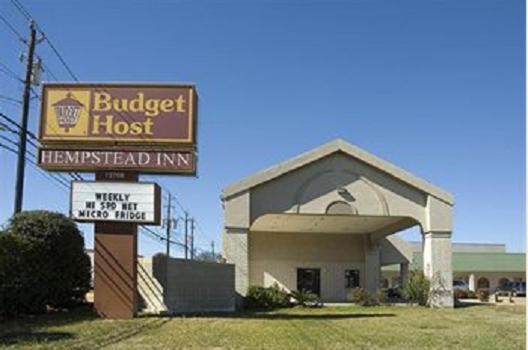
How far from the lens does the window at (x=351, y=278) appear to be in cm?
4456

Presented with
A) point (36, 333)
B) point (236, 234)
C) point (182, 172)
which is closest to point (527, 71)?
point (36, 333)

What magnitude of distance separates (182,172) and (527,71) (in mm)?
18029

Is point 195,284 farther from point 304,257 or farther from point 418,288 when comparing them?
point 304,257

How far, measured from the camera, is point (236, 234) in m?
31.9

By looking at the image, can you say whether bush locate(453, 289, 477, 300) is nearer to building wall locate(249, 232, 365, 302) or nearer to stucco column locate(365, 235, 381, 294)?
stucco column locate(365, 235, 381, 294)

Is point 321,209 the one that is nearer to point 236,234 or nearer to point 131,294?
point 236,234

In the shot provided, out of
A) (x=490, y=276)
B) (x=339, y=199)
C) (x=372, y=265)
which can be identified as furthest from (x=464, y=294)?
(x=490, y=276)

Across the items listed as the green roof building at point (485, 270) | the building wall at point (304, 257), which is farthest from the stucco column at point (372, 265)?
the green roof building at point (485, 270)

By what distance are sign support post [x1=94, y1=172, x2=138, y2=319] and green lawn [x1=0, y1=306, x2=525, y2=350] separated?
0.69m

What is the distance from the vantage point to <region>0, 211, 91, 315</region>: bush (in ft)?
70.2

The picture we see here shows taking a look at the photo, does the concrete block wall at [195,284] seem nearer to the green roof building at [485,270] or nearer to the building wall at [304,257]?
the building wall at [304,257]

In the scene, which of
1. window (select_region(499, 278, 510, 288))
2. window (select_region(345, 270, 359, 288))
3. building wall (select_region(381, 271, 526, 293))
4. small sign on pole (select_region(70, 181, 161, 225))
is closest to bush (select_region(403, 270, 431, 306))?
window (select_region(345, 270, 359, 288))

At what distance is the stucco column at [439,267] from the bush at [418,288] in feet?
0.90

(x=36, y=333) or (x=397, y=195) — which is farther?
(x=397, y=195)
